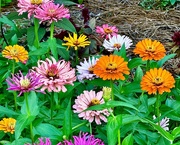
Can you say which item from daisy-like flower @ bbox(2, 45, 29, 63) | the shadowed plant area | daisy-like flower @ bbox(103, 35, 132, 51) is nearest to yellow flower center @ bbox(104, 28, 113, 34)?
the shadowed plant area

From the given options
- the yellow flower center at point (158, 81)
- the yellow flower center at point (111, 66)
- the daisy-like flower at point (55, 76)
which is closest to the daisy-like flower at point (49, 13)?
the daisy-like flower at point (55, 76)

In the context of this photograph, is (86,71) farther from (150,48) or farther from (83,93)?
(150,48)

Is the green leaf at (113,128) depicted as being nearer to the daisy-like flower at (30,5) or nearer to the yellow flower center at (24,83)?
the yellow flower center at (24,83)

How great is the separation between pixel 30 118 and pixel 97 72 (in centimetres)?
23

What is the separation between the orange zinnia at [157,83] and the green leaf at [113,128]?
0.17 m

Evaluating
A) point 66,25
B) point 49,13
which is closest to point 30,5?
point 49,13

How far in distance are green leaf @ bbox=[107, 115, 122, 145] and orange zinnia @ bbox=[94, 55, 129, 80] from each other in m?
0.19

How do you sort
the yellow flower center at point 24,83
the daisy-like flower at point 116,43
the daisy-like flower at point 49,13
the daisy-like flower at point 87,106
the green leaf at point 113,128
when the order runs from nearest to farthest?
the green leaf at point 113,128 → the yellow flower center at point 24,83 → the daisy-like flower at point 87,106 → the daisy-like flower at point 49,13 → the daisy-like flower at point 116,43

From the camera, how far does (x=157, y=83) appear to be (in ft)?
4.57

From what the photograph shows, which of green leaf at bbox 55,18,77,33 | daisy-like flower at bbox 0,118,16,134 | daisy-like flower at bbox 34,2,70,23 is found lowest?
daisy-like flower at bbox 0,118,16,134

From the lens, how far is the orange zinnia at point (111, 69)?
144cm

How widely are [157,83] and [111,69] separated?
13 cm

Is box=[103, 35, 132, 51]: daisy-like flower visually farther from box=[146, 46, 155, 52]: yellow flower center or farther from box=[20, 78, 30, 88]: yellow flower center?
box=[20, 78, 30, 88]: yellow flower center

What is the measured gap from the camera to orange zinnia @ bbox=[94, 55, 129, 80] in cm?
144
